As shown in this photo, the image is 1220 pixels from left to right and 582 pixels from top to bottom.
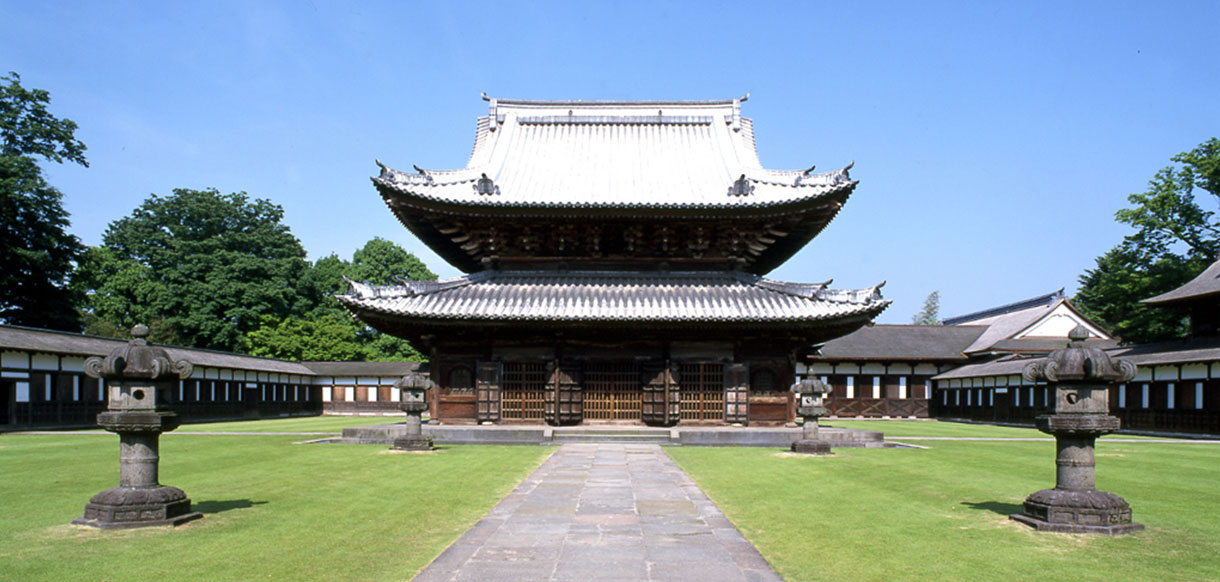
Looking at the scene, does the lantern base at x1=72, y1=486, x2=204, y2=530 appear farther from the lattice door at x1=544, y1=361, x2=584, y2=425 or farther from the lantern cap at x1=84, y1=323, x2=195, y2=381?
the lattice door at x1=544, y1=361, x2=584, y2=425

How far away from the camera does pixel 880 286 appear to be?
24375 mm

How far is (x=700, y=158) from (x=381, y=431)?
1552 centimetres

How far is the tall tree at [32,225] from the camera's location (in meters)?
45.6

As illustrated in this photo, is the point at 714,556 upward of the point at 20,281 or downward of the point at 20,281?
downward

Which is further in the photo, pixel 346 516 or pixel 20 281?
pixel 20 281

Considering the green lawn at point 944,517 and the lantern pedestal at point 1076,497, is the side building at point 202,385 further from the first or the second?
the lantern pedestal at point 1076,497

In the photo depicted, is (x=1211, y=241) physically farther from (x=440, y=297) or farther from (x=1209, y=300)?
(x=440, y=297)

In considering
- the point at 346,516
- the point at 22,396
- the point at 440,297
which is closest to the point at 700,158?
the point at 440,297

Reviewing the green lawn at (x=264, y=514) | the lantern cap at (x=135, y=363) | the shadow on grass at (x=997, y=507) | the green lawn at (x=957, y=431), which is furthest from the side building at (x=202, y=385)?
the green lawn at (x=957, y=431)

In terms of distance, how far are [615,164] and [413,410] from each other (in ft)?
43.7

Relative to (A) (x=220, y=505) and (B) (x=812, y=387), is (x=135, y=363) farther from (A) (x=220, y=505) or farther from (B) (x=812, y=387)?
(B) (x=812, y=387)

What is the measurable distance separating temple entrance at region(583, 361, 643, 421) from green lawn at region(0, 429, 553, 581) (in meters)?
6.74

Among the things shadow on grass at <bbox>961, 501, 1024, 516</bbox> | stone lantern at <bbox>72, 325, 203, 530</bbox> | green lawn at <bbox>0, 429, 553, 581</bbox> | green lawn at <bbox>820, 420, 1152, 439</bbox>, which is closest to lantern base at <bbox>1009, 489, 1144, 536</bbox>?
shadow on grass at <bbox>961, 501, 1024, 516</bbox>

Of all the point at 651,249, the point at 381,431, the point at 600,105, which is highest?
the point at 600,105
